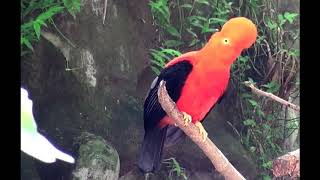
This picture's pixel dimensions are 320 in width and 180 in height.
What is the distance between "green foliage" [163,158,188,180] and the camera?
165 cm

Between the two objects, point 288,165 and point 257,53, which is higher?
point 257,53

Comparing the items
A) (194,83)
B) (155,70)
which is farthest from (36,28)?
(194,83)

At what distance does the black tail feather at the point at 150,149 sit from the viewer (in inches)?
61.7

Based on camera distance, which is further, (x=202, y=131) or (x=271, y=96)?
(x=271, y=96)

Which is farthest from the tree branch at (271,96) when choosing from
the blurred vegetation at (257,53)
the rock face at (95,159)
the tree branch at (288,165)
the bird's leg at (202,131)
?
the rock face at (95,159)

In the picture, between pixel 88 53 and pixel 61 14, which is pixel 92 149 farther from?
pixel 61 14

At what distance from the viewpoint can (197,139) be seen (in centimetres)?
149

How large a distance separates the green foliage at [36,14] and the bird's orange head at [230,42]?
0.46 meters

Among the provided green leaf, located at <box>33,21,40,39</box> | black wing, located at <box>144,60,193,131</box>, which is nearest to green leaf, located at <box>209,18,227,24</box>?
black wing, located at <box>144,60,193,131</box>

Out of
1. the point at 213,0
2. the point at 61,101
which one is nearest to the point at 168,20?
the point at 213,0

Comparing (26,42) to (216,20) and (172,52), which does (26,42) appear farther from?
(216,20)

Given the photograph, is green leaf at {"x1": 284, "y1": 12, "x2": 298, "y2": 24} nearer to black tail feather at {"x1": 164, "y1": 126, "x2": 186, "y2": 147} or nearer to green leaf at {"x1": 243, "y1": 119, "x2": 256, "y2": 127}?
green leaf at {"x1": 243, "y1": 119, "x2": 256, "y2": 127}

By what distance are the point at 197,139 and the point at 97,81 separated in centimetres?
40
